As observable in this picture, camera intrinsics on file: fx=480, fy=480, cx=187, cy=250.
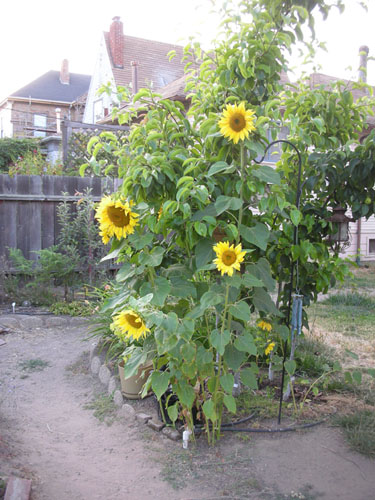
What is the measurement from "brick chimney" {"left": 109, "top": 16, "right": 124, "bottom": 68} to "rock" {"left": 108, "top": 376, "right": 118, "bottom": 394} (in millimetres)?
19928

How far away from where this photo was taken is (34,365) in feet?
15.7

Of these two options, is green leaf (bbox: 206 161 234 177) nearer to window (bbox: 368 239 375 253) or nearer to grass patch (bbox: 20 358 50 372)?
grass patch (bbox: 20 358 50 372)

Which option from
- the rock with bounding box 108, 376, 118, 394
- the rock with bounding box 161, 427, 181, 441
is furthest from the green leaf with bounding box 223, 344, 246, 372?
the rock with bounding box 108, 376, 118, 394

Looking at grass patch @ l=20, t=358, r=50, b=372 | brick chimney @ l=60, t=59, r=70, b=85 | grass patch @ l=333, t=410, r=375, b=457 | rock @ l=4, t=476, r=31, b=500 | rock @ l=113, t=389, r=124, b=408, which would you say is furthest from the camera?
brick chimney @ l=60, t=59, r=70, b=85

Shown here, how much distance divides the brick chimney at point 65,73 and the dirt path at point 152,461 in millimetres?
34901

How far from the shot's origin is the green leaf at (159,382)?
9.24ft

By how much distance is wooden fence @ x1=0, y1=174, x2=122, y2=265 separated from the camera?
7414 millimetres

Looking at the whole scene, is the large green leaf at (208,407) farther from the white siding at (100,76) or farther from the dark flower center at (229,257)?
the white siding at (100,76)

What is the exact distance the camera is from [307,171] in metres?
3.61

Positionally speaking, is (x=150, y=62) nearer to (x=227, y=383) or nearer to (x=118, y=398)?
(x=118, y=398)

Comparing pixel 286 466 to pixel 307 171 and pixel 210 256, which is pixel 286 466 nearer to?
pixel 210 256

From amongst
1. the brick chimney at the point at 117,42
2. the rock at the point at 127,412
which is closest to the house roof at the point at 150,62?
the brick chimney at the point at 117,42

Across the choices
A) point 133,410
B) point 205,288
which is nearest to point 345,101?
point 205,288

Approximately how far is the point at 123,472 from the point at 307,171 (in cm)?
243
